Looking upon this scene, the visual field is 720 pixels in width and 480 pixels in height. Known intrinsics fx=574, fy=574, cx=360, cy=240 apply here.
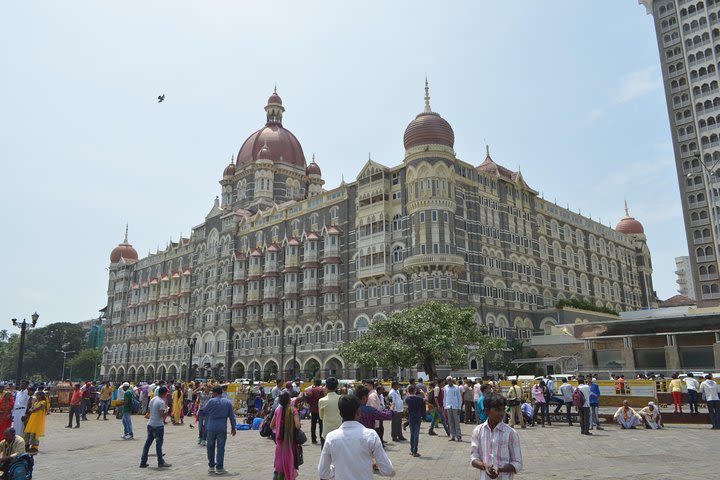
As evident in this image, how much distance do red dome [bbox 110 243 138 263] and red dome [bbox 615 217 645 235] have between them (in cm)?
7180

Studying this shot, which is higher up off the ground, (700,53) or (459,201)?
(700,53)

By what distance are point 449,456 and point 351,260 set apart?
38095 millimetres

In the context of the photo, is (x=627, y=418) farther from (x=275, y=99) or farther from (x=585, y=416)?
(x=275, y=99)

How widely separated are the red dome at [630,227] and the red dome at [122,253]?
7180 cm

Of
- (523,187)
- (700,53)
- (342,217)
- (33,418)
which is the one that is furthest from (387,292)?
(700,53)

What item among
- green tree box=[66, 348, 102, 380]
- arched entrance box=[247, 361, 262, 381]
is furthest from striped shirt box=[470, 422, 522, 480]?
green tree box=[66, 348, 102, 380]

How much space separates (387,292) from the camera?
47.7m

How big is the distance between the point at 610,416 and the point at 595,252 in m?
49.5

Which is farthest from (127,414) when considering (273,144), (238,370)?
(273,144)

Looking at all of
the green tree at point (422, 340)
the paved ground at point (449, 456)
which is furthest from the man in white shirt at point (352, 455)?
the green tree at point (422, 340)

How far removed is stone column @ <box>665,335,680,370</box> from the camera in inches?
1650

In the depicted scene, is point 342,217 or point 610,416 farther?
point 342,217

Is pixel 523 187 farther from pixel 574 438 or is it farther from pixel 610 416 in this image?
pixel 574 438

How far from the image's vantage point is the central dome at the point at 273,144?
6956 centimetres
